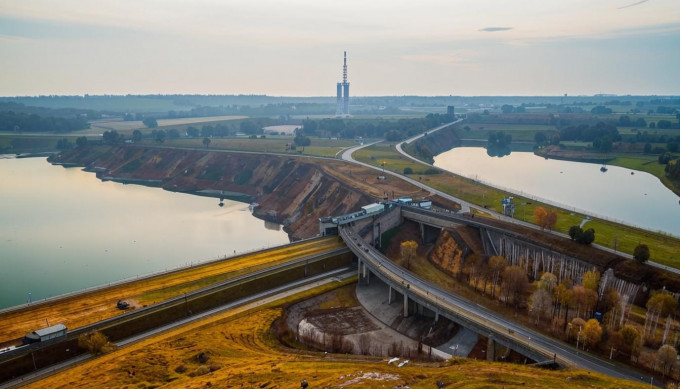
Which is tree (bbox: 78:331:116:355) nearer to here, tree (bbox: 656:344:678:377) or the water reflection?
tree (bbox: 656:344:678:377)

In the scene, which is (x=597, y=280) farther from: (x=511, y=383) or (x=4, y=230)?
(x=4, y=230)

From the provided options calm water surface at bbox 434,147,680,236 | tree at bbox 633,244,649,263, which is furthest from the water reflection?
tree at bbox 633,244,649,263

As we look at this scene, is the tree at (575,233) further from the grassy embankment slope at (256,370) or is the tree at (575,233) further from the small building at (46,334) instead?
the small building at (46,334)

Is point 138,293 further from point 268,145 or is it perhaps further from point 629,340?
point 268,145

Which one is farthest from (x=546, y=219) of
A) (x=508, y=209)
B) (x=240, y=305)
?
(x=240, y=305)

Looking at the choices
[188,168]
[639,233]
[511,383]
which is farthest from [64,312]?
[188,168]

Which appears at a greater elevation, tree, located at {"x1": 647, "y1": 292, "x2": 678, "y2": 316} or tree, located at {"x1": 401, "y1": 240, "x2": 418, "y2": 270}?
tree, located at {"x1": 647, "y1": 292, "x2": 678, "y2": 316}

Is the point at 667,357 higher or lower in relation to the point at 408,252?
lower

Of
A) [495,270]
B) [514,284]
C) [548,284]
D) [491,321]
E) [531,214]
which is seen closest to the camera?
[491,321]
